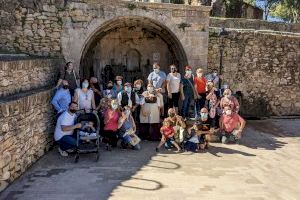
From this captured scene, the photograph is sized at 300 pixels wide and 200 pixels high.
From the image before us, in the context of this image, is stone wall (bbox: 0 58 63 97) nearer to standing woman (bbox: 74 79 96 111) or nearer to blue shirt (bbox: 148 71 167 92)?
standing woman (bbox: 74 79 96 111)

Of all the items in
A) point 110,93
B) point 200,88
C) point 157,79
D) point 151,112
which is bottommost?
point 151,112

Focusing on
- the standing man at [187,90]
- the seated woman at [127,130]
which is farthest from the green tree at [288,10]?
the seated woman at [127,130]

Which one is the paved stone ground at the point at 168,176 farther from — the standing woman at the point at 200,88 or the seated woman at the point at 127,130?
the standing woman at the point at 200,88

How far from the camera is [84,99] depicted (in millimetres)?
9805

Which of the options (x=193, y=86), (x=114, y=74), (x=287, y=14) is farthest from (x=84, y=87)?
(x=287, y=14)

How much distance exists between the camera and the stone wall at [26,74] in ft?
25.5

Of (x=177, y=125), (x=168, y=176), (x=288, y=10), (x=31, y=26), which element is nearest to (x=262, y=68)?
(x=177, y=125)

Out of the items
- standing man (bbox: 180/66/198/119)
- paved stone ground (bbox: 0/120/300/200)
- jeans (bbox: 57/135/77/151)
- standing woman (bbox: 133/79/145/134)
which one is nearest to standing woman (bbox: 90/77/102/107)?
standing woman (bbox: 133/79/145/134)

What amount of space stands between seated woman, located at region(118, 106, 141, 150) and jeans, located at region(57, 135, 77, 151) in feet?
4.10

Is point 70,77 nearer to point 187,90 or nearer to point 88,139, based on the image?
point 88,139

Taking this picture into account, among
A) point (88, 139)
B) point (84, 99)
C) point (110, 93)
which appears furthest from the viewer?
point (110, 93)

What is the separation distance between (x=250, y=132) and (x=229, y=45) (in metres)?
3.18

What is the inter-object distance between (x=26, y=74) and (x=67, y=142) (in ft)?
5.78

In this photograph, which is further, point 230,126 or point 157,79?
point 157,79
